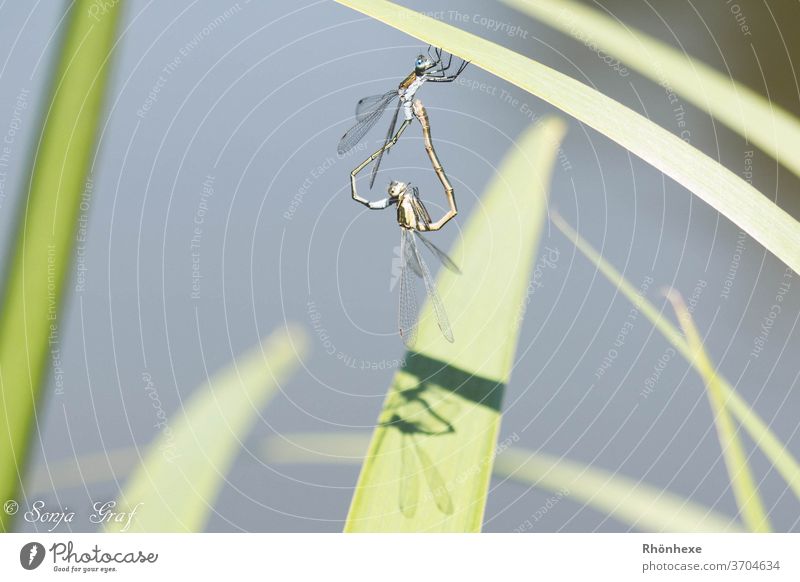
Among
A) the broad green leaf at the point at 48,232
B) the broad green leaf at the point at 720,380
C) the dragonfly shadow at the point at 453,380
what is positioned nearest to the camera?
the broad green leaf at the point at 48,232

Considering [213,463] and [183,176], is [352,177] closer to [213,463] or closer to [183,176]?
[183,176]

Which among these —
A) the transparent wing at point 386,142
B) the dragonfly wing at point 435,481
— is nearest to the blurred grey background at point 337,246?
the transparent wing at point 386,142

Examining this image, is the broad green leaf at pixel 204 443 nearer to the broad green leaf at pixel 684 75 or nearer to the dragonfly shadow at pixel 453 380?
the dragonfly shadow at pixel 453 380

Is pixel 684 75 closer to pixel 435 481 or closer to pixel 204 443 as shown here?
pixel 435 481

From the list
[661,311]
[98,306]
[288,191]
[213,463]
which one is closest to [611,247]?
[661,311]

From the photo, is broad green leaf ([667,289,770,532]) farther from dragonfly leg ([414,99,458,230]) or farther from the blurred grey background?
dragonfly leg ([414,99,458,230])

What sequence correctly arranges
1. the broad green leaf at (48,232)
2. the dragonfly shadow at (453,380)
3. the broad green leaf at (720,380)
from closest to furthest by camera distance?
the broad green leaf at (48,232) < the dragonfly shadow at (453,380) < the broad green leaf at (720,380)

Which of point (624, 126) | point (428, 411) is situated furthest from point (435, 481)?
point (624, 126)
